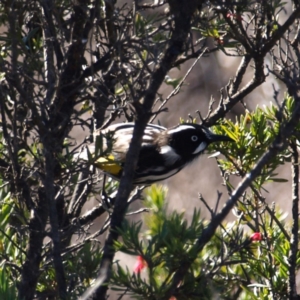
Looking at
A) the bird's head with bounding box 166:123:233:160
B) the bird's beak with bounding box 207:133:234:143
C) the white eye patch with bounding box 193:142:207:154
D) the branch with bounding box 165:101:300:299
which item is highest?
the bird's head with bounding box 166:123:233:160

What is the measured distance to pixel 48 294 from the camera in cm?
156

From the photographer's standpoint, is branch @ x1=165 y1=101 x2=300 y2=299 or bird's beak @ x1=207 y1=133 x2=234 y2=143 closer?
branch @ x1=165 y1=101 x2=300 y2=299

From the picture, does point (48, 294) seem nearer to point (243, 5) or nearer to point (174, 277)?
point (174, 277)

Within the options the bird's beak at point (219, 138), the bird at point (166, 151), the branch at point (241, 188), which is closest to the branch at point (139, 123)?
the branch at point (241, 188)

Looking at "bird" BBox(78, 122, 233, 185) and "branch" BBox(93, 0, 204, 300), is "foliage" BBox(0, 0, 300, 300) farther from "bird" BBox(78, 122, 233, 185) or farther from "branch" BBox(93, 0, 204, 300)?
"bird" BBox(78, 122, 233, 185)

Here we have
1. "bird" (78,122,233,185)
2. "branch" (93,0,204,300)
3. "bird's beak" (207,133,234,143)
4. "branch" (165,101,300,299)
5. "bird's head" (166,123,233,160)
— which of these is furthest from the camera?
"bird's head" (166,123,233,160)

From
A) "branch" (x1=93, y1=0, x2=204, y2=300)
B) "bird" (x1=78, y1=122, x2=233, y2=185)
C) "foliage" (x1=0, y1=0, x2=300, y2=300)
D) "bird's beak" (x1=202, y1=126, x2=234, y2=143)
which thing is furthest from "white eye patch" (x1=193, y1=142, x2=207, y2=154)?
"branch" (x1=93, y1=0, x2=204, y2=300)

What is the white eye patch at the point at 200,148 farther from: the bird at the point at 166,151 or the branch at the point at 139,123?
the branch at the point at 139,123

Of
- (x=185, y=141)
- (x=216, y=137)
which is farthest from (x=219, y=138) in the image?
(x=185, y=141)

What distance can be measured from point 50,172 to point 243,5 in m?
0.57

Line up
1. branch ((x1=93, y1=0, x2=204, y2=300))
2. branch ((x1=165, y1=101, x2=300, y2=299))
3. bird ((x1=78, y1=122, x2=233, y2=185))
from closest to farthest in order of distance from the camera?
branch ((x1=165, y1=101, x2=300, y2=299))
branch ((x1=93, y1=0, x2=204, y2=300))
bird ((x1=78, y1=122, x2=233, y2=185))

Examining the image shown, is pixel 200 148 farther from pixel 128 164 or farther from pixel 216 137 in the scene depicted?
pixel 128 164

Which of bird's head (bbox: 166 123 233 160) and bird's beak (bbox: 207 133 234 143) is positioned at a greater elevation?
bird's head (bbox: 166 123 233 160)

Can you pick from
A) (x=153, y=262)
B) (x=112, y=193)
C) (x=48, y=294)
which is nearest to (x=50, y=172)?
(x=153, y=262)
